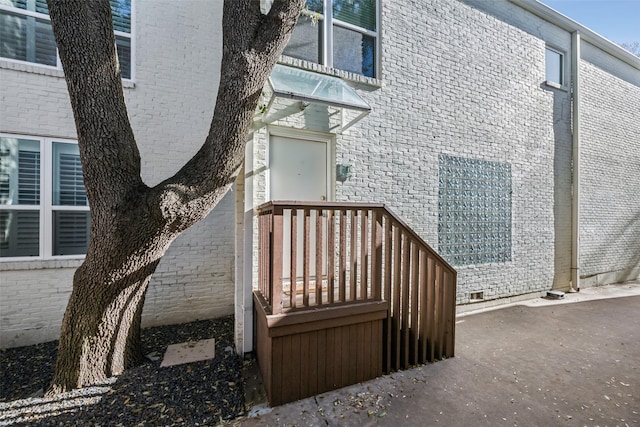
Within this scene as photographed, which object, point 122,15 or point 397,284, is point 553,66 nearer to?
point 397,284

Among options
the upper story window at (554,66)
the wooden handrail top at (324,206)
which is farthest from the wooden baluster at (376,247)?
the upper story window at (554,66)

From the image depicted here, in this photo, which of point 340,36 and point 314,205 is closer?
point 314,205

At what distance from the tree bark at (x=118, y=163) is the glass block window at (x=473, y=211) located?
146 inches

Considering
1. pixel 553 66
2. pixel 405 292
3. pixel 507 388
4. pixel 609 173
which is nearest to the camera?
pixel 507 388

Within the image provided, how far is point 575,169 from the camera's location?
21.1ft

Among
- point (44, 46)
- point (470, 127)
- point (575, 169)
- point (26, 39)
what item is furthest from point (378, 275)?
point (575, 169)

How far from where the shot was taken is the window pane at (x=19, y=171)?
3857 millimetres

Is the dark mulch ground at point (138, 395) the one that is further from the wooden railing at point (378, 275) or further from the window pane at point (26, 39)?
the window pane at point (26, 39)

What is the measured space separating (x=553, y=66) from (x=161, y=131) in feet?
27.6

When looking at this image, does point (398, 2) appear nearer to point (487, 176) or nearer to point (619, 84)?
point (487, 176)

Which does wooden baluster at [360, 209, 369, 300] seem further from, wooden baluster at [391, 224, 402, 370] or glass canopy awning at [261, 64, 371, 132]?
glass canopy awning at [261, 64, 371, 132]

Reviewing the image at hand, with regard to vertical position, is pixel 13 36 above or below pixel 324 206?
above

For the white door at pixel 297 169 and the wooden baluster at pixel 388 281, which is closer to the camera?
the wooden baluster at pixel 388 281

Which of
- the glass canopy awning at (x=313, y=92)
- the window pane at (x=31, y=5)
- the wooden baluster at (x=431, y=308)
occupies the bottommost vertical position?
the wooden baluster at (x=431, y=308)
